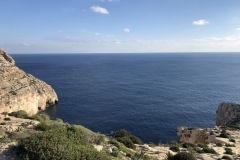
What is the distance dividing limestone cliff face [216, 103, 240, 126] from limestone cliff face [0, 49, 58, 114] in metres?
→ 61.3

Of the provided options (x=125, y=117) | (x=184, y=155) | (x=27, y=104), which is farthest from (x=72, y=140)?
(x=27, y=104)

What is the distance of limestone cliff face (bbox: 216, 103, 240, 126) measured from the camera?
2164 inches

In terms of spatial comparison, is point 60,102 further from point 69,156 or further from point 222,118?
point 69,156

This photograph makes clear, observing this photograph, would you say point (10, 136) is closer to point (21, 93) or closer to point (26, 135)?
point (26, 135)

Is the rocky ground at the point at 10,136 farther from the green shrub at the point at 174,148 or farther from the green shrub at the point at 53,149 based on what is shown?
the green shrub at the point at 174,148

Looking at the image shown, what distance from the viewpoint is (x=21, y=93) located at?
7981 centimetres

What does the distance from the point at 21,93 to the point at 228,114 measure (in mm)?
64179

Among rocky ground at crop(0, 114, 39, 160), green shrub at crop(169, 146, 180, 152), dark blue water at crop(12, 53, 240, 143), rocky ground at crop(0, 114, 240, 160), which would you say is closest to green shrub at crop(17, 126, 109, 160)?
rocky ground at crop(0, 114, 39, 160)

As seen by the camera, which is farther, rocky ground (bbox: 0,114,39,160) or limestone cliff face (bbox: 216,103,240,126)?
limestone cliff face (bbox: 216,103,240,126)

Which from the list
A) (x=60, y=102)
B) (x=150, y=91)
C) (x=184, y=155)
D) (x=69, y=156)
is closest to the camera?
(x=69, y=156)

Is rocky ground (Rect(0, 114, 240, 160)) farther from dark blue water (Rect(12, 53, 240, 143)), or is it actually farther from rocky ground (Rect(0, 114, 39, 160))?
dark blue water (Rect(12, 53, 240, 143))

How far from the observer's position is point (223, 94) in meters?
107

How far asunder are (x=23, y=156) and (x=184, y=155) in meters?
14.0

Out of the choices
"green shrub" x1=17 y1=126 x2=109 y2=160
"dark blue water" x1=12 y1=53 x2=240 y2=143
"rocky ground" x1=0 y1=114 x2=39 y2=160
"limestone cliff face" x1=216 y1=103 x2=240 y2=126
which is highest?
"green shrub" x1=17 y1=126 x2=109 y2=160
